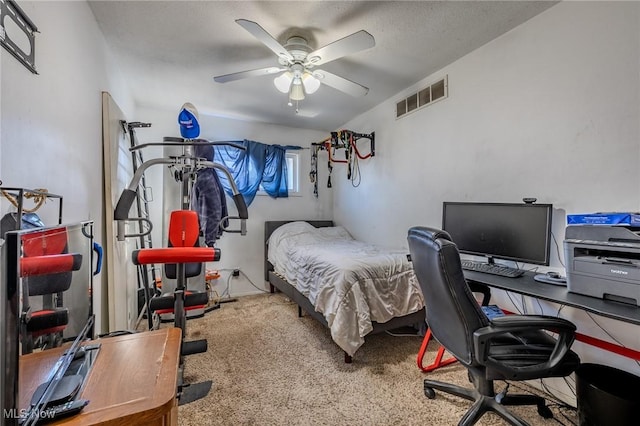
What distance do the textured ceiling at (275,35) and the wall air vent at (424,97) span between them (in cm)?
14

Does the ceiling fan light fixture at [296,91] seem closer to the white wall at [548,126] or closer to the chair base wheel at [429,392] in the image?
the white wall at [548,126]

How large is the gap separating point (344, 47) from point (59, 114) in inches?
62.8

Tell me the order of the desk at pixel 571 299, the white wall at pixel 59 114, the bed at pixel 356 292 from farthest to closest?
the bed at pixel 356 292 → the desk at pixel 571 299 → the white wall at pixel 59 114

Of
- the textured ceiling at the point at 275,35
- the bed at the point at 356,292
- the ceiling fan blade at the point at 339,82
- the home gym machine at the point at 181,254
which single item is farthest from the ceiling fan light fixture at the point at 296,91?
the bed at the point at 356,292

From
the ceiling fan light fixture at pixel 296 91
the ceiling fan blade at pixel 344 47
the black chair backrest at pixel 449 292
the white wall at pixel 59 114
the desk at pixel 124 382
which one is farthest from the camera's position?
the ceiling fan light fixture at pixel 296 91

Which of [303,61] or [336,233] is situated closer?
[303,61]

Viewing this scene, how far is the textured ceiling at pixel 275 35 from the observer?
181 cm

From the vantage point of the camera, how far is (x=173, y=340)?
1126 mm

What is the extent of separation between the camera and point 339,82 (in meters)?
2.26

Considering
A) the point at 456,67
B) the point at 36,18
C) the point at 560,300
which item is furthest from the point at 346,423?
the point at 456,67

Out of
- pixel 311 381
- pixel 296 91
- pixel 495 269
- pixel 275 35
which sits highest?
pixel 275 35

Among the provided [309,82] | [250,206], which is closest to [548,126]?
[309,82]

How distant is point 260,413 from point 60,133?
5.98 feet

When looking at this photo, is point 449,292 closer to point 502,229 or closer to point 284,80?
point 502,229
